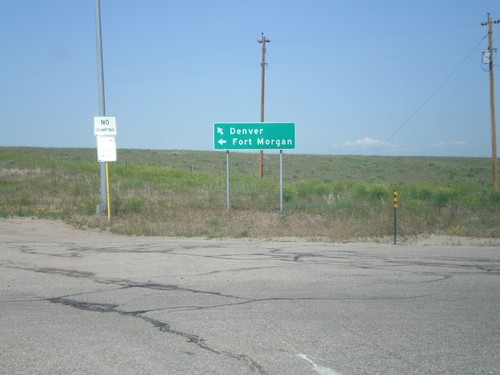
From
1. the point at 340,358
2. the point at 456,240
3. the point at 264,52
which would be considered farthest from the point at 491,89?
the point at 340,358

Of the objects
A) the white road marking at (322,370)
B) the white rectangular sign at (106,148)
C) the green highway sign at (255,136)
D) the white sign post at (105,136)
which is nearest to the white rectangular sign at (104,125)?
the white sign post at (105,136)

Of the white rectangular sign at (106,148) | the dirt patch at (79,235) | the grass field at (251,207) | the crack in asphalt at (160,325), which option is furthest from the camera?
the white rectangular sign at (106,148)

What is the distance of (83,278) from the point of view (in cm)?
950

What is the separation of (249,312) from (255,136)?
54.2 ft

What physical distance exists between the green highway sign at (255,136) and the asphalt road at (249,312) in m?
11.1

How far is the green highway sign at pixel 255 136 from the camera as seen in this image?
23.2m

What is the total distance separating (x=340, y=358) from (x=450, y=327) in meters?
1.93

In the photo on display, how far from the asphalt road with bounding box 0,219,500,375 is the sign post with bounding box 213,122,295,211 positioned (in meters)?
11.1

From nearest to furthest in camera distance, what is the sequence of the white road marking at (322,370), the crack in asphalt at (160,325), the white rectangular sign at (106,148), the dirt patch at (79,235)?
the white road marking at (322,370) < the crack in asphalt at (160,325) < the dirt patch at (79,235) < the white rectangular sign at (106,148)

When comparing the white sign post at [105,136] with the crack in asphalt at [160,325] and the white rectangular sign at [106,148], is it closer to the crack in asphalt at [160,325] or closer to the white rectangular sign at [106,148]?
the white rectangular sign at [106,148]

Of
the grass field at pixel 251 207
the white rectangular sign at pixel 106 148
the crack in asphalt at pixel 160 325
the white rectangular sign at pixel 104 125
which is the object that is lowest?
the crack in asphalt at pixel 160 325

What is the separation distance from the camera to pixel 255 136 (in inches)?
917

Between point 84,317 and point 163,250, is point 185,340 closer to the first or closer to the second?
point 84,317

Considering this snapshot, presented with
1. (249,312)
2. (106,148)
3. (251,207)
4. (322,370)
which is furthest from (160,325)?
(251,207)
